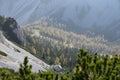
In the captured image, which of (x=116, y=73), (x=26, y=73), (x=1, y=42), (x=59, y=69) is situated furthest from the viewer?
(x=1, y=42)

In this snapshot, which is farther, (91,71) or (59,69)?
(59,69)

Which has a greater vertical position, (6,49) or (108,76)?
(6,49)

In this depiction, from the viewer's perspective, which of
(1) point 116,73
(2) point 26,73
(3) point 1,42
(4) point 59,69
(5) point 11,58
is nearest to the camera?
(1) point 116,73

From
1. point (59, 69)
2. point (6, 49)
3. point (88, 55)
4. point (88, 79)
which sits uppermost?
point (6, 49)

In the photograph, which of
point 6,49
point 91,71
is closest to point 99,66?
point 91,71

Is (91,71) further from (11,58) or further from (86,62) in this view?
(11,58)

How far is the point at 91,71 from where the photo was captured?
21.9 metres

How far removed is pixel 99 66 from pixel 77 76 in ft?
5.81

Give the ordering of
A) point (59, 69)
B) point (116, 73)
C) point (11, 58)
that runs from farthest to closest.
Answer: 1. point (59, 69)
2. point (11, 58)
3. point (116, 73)

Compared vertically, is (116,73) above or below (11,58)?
below

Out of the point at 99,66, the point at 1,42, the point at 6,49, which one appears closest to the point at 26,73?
the point at 99,66

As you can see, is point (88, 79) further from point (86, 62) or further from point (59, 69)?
point (59, 69)

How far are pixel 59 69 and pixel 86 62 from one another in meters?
152

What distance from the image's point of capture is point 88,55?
22016 millimetres
